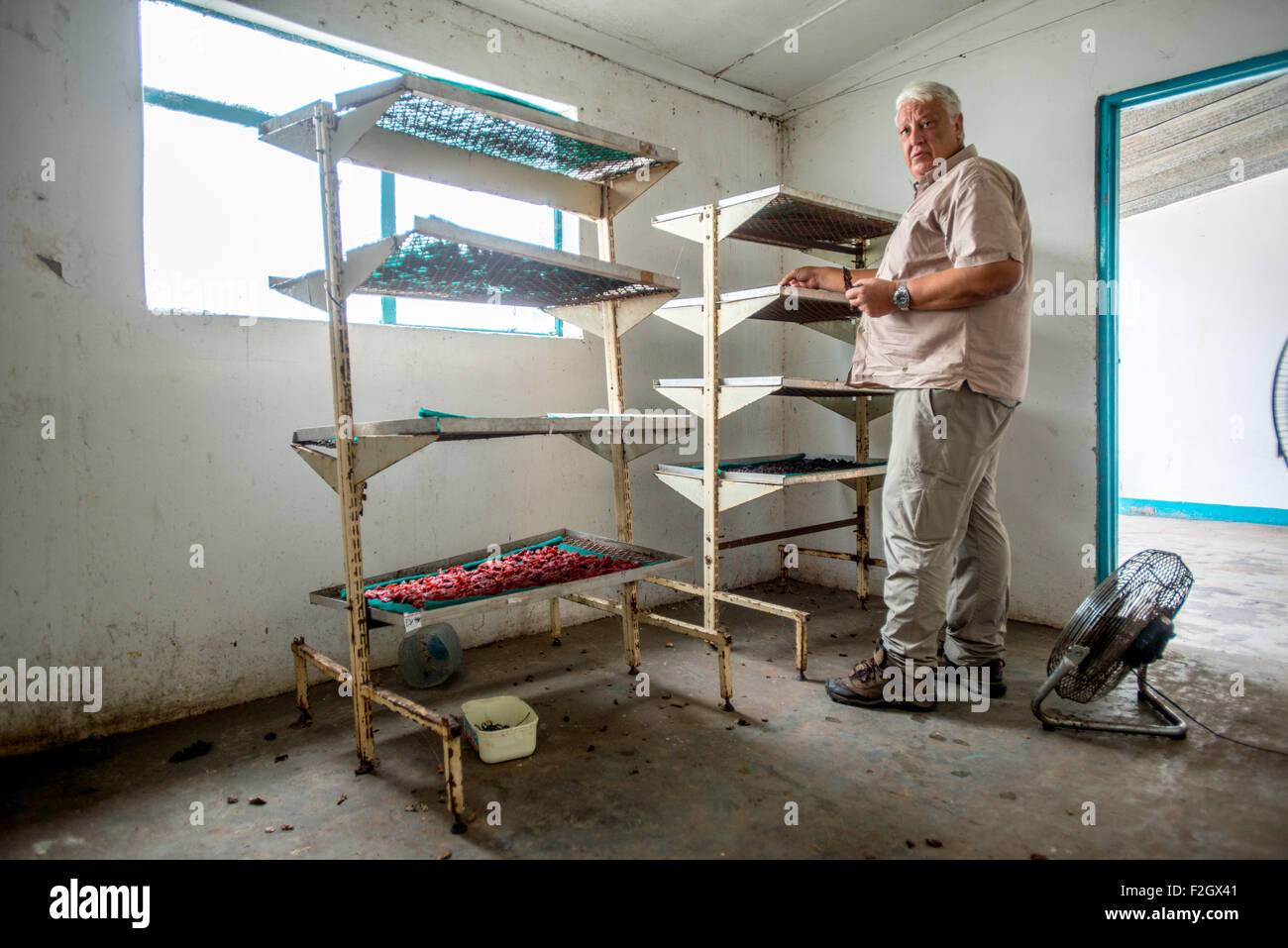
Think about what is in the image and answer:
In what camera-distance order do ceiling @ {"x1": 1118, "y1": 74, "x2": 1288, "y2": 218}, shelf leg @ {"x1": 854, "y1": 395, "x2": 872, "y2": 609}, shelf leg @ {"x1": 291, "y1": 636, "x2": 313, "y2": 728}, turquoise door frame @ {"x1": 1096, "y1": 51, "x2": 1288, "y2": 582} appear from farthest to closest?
ceiling @ {"x1": 1118, "y1": 74, "x2": 1288, "y2": 218} < shelf leg @ {"x1": 854, "y1": 395, "x2": 872, "y2": 609} < turquoise door frame @ {"x1": 1096, "y1": 51, "x2": 1288, "y2": 582} < shelf leg @ {"x1": 291, "y1": 636, "x2": 313, "y2": 728}

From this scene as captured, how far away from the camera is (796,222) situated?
3211mm

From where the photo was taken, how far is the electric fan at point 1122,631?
2.14 m

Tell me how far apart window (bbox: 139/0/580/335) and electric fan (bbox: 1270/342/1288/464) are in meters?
7.32

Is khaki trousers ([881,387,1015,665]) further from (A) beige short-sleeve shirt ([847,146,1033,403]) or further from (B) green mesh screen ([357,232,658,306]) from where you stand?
(B) green mesh screen ([357,232,658,306])

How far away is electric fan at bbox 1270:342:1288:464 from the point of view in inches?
249

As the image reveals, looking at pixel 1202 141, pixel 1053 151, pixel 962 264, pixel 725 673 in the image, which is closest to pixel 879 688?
pixel 725 673

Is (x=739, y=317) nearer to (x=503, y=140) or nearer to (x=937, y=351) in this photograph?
(x=937, y=351)

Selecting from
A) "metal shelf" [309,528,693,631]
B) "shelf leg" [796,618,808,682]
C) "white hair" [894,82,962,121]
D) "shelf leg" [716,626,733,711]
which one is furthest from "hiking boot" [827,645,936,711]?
"white hair" [894,82,962,121]

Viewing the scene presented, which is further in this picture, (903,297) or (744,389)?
(744,389)

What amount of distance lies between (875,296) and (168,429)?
7.97 ft

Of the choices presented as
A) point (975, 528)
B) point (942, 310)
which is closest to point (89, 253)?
point (942, 310)

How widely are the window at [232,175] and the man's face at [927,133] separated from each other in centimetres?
152

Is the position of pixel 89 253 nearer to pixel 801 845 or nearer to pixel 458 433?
pixel 458 433
